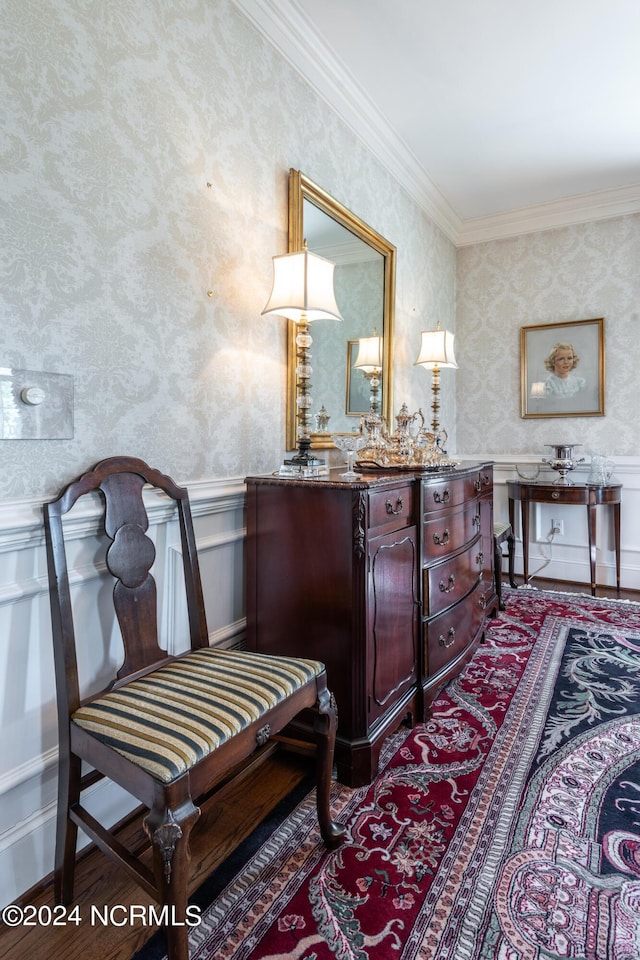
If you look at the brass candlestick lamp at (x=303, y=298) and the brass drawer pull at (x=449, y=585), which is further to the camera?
the brass drawer pull at (x=449, y=585)

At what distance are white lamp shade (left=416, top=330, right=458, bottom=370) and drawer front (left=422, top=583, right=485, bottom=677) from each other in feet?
4.67

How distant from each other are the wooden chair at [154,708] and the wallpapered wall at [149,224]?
18 centimetres

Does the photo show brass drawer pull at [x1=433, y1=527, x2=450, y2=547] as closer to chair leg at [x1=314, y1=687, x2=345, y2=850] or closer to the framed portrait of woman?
chair leg at [x1=314, y1=687, x2=345, y2=850]

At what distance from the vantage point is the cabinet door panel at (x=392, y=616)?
5.62ft

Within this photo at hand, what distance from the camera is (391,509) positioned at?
1.81m

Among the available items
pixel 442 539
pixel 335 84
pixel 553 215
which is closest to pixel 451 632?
pixel 442 539

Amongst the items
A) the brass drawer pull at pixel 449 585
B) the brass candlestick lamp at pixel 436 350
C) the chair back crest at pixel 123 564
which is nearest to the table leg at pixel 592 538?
the brass candlestick lamp at pixel 436 350

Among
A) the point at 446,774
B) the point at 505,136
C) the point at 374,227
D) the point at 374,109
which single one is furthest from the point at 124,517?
the point at 505,136

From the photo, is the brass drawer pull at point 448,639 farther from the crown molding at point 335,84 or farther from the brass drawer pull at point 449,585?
the crown molding at point 335,84

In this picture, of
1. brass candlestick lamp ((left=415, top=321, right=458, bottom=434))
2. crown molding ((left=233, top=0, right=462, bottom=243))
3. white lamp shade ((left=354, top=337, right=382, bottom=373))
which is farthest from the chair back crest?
brass candlestick lamp ((left=415, top=321, right=458, bottom=434))

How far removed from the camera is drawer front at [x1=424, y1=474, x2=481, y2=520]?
2.06 m

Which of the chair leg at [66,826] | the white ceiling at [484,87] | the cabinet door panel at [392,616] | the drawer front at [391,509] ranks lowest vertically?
the chair leg at [66,826]

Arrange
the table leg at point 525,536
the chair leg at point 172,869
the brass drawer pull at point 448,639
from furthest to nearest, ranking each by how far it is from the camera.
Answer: the table leg at point 525,536 < the brass drawer pull at point 448,639 < the chair leg at point 172,869

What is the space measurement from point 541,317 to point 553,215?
2.58ft
